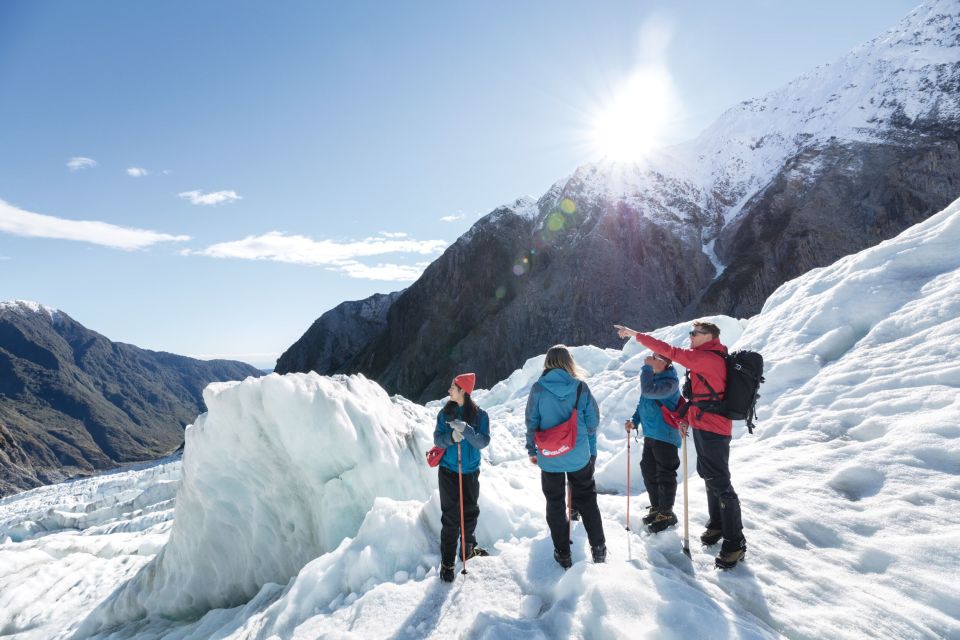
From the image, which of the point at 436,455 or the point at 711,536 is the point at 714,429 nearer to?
the point at 711,536

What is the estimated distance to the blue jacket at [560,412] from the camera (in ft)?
14.6

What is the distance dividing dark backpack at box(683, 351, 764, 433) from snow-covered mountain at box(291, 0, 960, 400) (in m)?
57.2

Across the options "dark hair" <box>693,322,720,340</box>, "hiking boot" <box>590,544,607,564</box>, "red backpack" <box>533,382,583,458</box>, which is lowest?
"hiking boot" <box>590,544,607,564</box>

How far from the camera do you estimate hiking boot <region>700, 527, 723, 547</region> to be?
489 centimetres

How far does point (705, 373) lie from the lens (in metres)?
4.39

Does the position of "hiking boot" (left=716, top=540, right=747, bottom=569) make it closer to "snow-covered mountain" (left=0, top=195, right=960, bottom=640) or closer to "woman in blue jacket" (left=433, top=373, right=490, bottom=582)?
"snow-covered mountain" (left=0, top=195, right=960, bottom=640)

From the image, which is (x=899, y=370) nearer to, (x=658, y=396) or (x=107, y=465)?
(x=658, y=396)

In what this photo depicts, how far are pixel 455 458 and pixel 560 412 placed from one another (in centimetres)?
124

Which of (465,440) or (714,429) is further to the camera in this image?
(465,440)

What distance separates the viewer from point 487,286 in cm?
7569

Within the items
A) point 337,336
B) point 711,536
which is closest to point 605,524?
point 711,536

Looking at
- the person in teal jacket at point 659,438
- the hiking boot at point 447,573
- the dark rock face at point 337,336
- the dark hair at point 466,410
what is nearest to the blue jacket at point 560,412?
the dark hair at point 466,410

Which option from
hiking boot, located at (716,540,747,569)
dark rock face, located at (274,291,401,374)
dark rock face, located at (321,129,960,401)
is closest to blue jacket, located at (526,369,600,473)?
hiking boot, located at (716,540,747,569)

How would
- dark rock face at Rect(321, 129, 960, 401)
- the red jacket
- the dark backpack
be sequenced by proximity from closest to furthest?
the dark backpack, the red jacket, dark rock face at Rect(321, 129, 960, 401)
